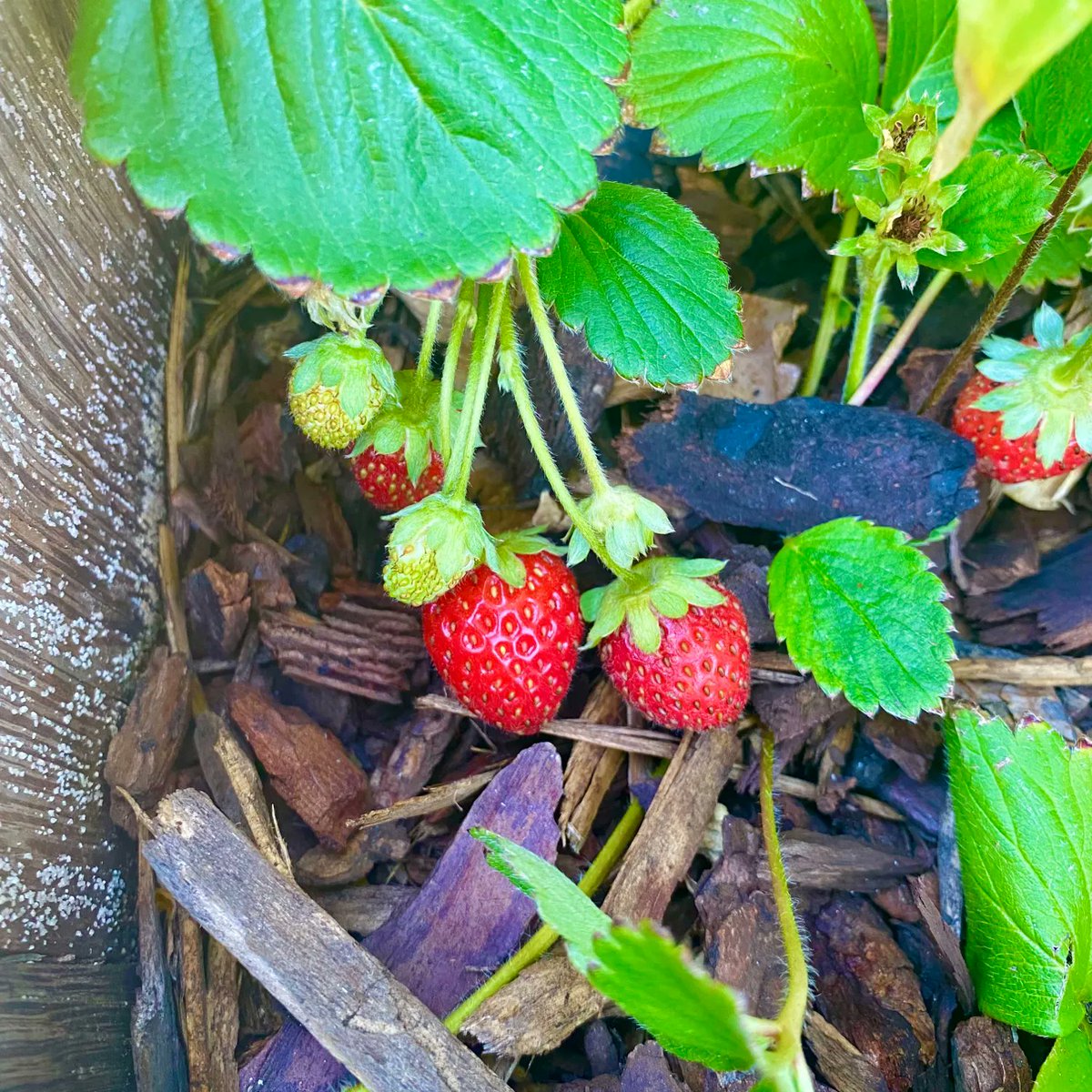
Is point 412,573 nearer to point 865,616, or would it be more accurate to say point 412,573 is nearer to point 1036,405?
point 865,616

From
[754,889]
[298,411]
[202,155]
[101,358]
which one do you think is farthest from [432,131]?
[754,889]

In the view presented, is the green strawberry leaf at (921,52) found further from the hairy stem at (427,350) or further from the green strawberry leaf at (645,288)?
the hairy stem at (427,350)

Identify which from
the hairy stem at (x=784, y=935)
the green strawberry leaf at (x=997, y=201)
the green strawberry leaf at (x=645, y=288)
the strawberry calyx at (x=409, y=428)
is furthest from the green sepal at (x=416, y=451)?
the green strawberry leaf at (x=997, y=201)

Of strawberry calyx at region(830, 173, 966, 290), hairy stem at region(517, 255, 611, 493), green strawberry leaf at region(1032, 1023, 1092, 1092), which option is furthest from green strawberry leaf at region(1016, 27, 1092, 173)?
green strawberry leaf at region(1032, 1023, 1092, 1092)

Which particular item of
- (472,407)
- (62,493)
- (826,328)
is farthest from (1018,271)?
(62,493)

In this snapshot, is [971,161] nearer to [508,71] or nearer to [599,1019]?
[508,71]
